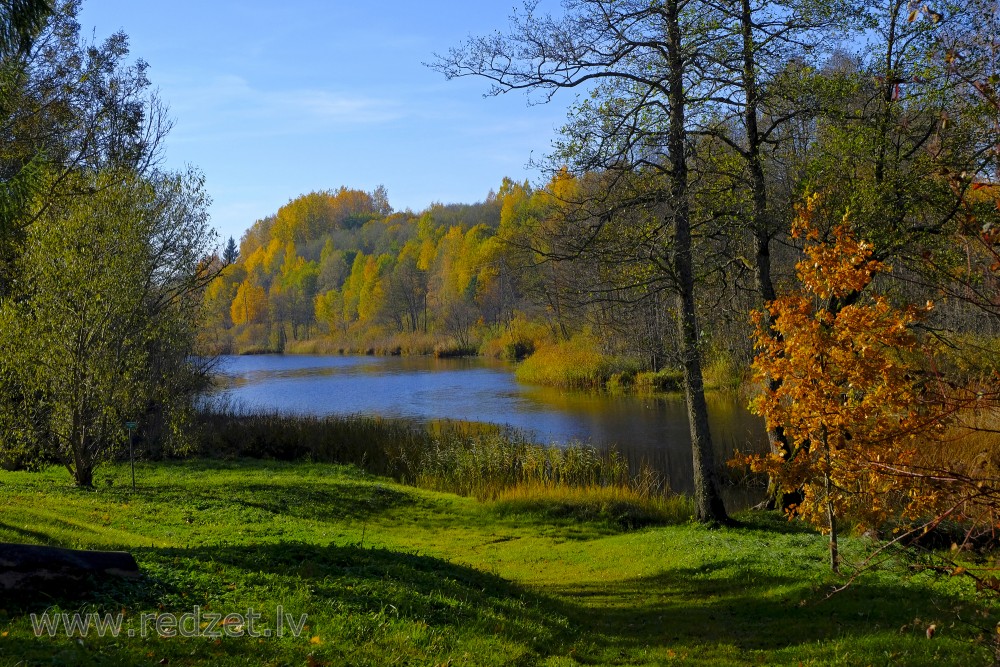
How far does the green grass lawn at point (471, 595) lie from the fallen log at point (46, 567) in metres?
0.14

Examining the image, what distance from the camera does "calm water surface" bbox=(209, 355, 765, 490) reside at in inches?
866

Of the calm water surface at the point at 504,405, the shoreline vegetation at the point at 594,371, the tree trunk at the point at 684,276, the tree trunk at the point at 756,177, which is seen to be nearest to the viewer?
the tree trunk at the point at 684,276

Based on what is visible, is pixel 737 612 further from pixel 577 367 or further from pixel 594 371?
pixel 577 367

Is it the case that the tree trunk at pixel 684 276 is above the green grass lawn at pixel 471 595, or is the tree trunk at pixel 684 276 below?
above

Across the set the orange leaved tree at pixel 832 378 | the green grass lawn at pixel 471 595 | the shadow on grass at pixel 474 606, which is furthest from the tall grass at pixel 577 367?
the shadow on grass at pixel 474 606

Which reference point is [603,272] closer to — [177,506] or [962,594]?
[962,594]

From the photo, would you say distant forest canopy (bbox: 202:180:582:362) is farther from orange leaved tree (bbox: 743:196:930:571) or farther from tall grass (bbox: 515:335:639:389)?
orange leaved tree (bbox: 743:196:930:571)

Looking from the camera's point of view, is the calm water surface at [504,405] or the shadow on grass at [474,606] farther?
the calm water surface at [504,405]

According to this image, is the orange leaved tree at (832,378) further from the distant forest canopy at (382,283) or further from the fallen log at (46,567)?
the distant forest canopy at (382,283)

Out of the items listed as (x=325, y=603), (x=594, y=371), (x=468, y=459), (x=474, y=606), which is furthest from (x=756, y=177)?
(x=594, y=371)

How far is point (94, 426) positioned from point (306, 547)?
883 centimetres

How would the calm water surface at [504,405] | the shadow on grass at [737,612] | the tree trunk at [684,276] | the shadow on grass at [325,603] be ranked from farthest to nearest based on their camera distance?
the calm water surface at [504,405]
the tree trunk at [684,276]
the shadow on grass at [737,612]
the shadow on grass at [325,603]

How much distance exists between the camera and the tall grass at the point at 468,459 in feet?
49.1

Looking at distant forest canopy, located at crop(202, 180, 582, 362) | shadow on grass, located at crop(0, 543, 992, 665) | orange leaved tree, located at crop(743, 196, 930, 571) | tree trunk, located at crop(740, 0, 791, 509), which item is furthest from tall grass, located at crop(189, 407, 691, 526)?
distant forest canopy, located at crop(202, 180, 582, 362)
